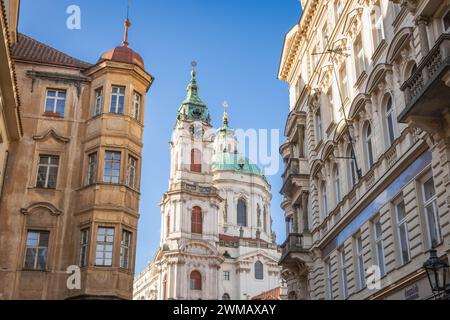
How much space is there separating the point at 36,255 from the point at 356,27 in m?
15.2

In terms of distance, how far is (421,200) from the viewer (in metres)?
18.2

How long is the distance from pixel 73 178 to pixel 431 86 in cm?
1554

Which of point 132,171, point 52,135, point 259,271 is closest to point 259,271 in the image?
point 259,271

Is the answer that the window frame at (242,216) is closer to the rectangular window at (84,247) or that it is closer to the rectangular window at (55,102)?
the rectangular window at (55,102)

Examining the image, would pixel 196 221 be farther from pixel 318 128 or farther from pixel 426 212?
pixel 426 212

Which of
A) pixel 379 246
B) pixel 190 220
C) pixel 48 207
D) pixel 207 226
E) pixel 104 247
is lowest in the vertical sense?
pixel 379 246

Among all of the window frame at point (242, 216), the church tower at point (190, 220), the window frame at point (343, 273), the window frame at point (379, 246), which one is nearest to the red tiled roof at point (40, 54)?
the window frame at point (343, 273)

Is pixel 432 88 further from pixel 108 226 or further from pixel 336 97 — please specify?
pixel 108 226

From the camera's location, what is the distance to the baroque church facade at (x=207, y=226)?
259ft

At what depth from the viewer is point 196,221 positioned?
81438 mm

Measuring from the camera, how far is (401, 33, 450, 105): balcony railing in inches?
570

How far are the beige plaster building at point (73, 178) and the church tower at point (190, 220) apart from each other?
168 ft

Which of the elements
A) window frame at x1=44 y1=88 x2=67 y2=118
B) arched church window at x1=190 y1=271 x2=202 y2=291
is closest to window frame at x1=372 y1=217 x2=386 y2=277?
window frame at x1=44 y1=88 x2=67 y2=118
